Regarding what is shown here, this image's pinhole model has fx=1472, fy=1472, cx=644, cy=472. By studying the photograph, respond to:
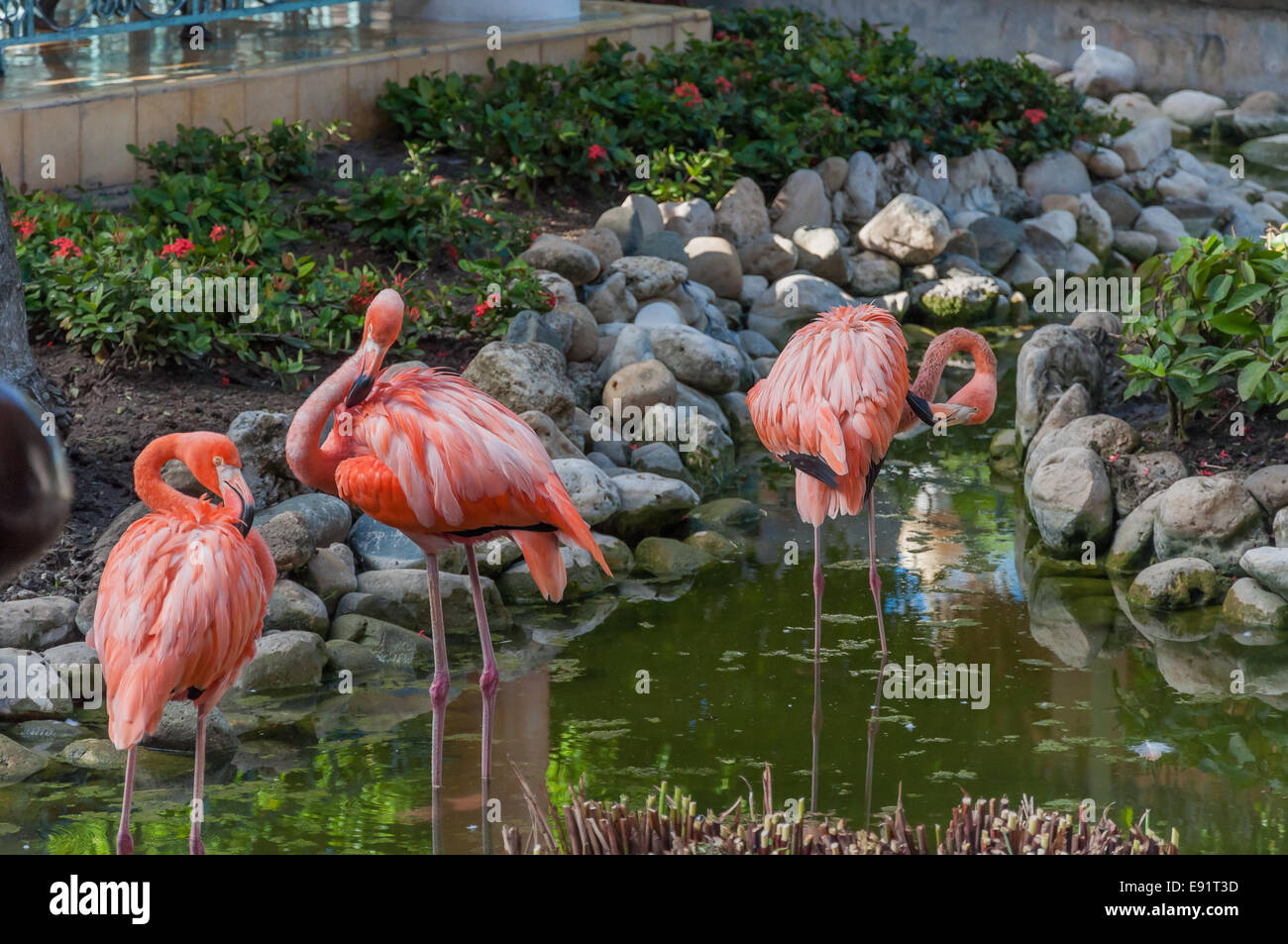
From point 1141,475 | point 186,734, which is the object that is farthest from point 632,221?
point 186,734

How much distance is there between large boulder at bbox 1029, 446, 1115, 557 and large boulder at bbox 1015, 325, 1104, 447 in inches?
38.7

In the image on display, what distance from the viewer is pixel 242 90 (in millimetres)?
10406

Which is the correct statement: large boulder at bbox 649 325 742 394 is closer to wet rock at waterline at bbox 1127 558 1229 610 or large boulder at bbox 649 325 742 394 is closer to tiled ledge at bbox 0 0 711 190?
wet rock at waterline at bbox 1127 558 1229 610

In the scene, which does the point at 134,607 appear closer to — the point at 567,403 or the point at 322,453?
the point at 322,453

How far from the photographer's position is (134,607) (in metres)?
3.98

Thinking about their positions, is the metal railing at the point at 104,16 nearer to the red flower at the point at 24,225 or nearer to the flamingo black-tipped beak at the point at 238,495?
the red flower at the point at 24,225

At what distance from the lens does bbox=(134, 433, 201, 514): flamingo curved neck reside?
4.09m

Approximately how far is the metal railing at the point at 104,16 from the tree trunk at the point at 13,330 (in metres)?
4.11

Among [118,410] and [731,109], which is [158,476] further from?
[731,109]

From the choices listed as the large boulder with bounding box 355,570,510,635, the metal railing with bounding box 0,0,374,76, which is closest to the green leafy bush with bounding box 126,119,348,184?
the metal railing with bounding box 0,0,374,76

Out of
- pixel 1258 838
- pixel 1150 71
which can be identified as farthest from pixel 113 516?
pixel 1150 71

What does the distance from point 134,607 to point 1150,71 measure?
19408mm

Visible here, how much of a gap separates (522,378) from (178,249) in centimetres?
192

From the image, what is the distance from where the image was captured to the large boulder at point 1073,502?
731 cm
